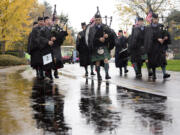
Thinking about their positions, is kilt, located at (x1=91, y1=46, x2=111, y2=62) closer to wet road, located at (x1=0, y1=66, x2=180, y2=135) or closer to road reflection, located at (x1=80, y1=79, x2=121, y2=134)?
wet road, located at (x1=0, y1=66, x2=180, y2=135)

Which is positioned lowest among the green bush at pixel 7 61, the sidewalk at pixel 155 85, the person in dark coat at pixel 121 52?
the green bush at pixel 7 61

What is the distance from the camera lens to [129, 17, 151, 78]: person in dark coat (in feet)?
53.1

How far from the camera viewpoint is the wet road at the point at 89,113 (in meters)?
5.67


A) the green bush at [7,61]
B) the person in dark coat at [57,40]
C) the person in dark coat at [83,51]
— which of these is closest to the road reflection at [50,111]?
the person in dark coat at [57,40]

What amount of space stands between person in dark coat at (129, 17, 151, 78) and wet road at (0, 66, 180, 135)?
619cm

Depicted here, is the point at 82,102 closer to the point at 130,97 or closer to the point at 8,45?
the point at 130,97

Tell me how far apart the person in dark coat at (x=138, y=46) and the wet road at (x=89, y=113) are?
244 inches

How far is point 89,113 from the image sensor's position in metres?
7.05

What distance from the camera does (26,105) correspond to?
26.7 feet

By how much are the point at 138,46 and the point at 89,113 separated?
9.62 m

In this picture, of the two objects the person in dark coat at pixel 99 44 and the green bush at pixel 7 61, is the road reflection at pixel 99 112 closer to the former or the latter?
the person in dark coat at pixel 99 44

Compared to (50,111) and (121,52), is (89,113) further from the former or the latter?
(121,52)

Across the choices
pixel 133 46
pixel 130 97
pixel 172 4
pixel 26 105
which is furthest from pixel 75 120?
pixel 172 4

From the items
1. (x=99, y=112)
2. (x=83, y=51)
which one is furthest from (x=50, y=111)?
(x=83, y=51)
